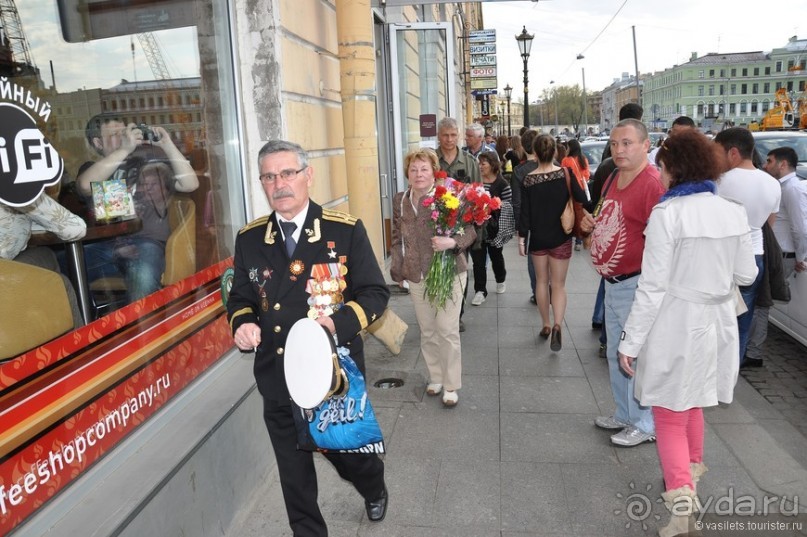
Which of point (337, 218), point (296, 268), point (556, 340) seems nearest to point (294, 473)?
point (296, 268)

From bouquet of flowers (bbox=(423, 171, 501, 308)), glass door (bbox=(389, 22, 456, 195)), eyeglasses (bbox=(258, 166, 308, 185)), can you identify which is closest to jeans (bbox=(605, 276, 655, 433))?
bouquet of flowers (bbox=(423, 171, 501, 308))

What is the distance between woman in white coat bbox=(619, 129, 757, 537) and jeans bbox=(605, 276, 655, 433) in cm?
79

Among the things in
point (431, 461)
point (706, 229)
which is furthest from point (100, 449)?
point (706, 229)

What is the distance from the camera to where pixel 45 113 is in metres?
2.70

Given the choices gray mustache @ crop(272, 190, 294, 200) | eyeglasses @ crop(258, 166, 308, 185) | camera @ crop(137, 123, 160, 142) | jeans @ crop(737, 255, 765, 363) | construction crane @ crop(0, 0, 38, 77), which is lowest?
jeans @ crop(737, 255, 765, 363)

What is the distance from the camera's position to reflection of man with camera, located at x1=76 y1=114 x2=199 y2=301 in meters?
3.18

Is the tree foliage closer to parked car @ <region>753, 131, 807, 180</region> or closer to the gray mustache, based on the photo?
parked car @ <region>753, 131, 807, 180</region>

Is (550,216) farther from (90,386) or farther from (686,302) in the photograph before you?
(90,386)

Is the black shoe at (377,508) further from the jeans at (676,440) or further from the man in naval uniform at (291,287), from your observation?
the jeans at (676,440)

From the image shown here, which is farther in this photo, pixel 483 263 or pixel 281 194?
pixel 483 263

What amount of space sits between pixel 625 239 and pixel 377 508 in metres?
2.17

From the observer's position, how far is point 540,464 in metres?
3.83

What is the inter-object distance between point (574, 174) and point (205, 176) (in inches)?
132

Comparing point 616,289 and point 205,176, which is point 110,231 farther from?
point 616,289
